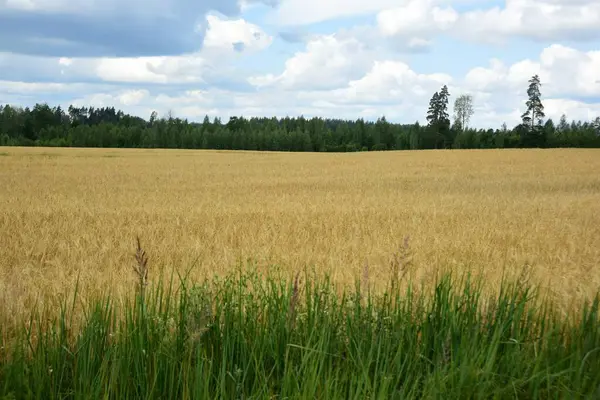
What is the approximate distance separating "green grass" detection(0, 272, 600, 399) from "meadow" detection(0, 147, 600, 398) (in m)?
0.02

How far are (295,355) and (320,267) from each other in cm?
334

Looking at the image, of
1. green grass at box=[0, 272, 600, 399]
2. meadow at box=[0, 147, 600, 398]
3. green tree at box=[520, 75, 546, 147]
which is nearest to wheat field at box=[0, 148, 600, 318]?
meadow at box=[0, 147, 600, 398]

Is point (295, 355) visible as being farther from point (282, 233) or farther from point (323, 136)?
point (323, 136)

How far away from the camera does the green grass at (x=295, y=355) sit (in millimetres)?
3195

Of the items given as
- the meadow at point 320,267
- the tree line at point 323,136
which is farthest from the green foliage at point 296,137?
the meadow at point 320,267

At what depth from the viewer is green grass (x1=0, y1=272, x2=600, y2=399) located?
126 inches

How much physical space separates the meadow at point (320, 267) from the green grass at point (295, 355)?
21mm

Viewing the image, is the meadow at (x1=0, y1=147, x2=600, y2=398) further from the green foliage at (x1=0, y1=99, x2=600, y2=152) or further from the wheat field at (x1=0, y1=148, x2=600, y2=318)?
the green foliage at (x1=0, y1=99, x2=600, y2=152)

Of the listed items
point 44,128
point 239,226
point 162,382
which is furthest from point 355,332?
point 44,128

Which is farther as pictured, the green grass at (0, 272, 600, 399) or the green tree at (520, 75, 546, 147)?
the green tree at (520, 75, 546, 147)

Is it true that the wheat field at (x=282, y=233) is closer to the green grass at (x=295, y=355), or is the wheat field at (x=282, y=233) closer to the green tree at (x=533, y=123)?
the green grass at (x=295, y=355)

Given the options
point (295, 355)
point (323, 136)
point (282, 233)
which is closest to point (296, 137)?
point (323, 136)

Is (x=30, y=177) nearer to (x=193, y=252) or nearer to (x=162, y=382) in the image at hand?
(x=193, y=252)

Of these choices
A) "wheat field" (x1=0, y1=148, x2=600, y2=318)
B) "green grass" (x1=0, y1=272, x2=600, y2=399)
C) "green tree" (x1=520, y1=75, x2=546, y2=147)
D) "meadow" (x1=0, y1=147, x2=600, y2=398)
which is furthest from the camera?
"green tree" (x1=520, y1=75, x2=546, y2=147)
